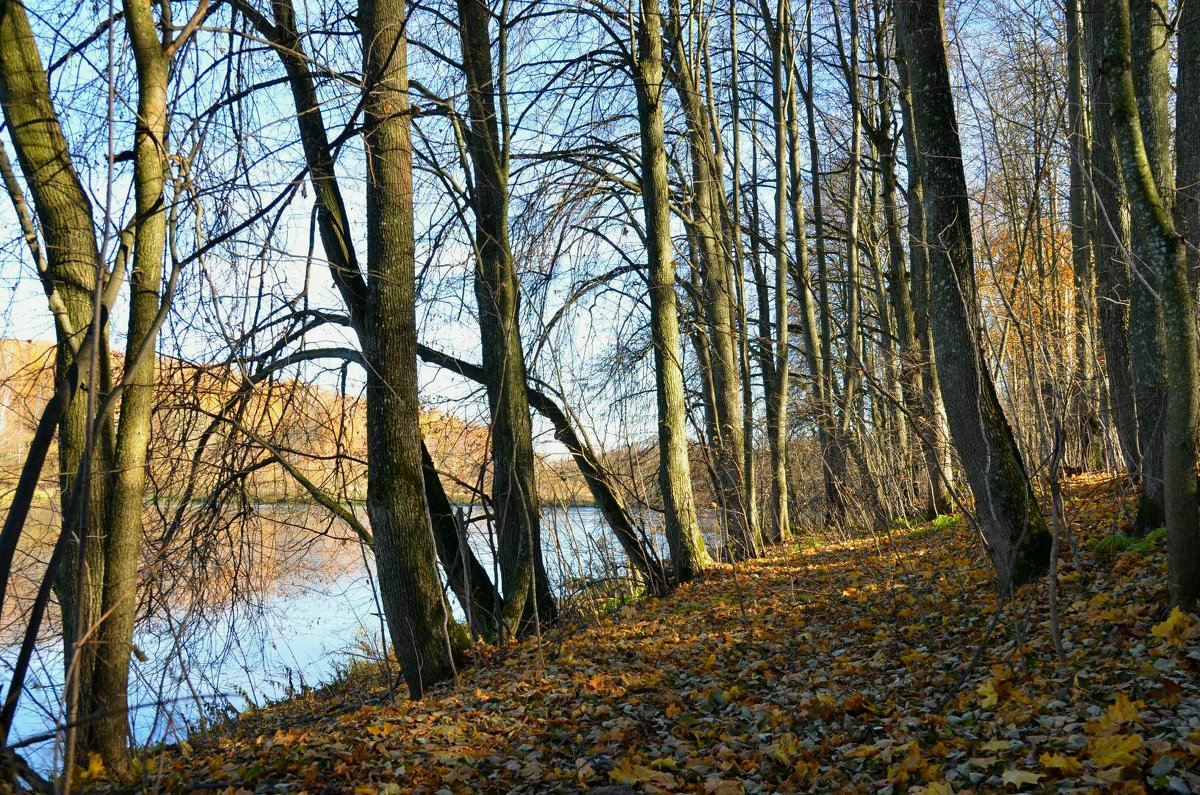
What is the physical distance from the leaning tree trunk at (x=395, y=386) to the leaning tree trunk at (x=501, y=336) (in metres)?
1.48

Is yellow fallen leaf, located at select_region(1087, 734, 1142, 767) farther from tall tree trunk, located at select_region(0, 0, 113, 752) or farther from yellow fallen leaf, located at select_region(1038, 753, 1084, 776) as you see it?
tall tree trunk, located at select_region(0, 0, 113, 752)

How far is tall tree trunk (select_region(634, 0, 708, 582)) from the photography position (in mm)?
9609

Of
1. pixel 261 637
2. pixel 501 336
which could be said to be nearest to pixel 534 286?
pixel 501 336

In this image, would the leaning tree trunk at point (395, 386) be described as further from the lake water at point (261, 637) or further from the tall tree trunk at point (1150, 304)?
the tall tree trunk at point (1150, 304)

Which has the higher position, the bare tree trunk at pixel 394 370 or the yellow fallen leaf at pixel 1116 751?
the bare tree trunk at pixel 394 370

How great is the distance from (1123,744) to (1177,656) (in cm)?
114

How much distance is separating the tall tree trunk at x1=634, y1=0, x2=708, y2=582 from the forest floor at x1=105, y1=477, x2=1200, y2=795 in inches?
91.4

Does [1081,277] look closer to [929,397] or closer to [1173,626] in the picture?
[929,397]

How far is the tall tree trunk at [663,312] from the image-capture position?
9609 mm

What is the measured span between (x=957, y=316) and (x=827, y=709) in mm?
3027

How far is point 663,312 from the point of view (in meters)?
9.57

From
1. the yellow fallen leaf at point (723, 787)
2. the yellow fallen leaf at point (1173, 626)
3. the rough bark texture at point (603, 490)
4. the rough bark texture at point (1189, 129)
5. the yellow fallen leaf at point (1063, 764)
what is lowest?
the yellow fallen leaf at point (723, 787)

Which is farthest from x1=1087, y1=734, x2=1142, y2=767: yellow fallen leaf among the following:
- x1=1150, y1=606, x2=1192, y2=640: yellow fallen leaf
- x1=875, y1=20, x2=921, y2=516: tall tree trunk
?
x1=875, y1=20, x2=921, y2=516: tall tree trunk

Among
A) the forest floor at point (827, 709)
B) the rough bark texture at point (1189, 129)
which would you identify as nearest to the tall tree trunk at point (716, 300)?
the forest floor at point (827, 709)
